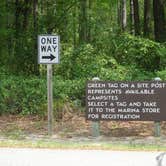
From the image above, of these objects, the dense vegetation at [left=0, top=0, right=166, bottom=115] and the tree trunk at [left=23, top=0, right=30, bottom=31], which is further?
the tree trunk at [left=23, top=0, right=30, bottom=31]

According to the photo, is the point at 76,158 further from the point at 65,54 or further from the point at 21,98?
the point at 65,54

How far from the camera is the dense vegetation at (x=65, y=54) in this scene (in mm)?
20406

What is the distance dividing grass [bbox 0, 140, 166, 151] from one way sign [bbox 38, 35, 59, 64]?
227 cm

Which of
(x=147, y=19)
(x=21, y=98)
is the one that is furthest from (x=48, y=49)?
(x=147, y=19)

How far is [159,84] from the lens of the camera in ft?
52.5

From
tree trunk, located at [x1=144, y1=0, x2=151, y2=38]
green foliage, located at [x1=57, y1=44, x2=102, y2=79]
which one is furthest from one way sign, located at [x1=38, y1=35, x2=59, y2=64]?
tree trunk, located at [x1=144, y1=0, x2=151, y2=38]

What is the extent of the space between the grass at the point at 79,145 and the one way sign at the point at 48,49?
2265mm

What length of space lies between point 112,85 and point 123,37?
858cm

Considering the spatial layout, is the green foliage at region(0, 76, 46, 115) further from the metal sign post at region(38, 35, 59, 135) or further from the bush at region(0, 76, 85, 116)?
the metal sign post at region(38, 35, 59, 135)

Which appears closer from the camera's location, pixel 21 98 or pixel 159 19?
pixel 21 98

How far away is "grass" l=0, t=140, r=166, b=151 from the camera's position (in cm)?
1350

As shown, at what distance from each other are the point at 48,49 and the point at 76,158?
4692 millimetres

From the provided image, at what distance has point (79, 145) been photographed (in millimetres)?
14070

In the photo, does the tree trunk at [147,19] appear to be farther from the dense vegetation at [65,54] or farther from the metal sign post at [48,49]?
the metal sign post at [48,49]
